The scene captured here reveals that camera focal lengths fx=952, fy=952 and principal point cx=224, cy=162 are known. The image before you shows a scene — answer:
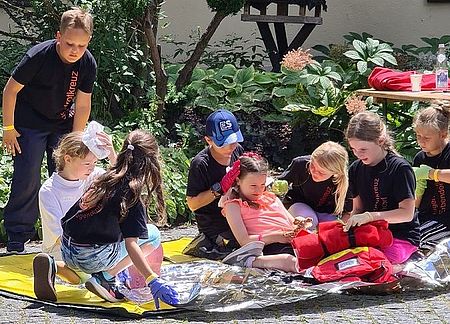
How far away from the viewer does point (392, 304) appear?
203 inches

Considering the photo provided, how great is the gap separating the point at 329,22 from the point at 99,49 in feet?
12.1

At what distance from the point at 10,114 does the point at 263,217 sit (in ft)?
6.06

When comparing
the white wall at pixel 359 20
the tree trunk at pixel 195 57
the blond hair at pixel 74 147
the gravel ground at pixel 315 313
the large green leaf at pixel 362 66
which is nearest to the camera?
the gravel ground at pixel 315 313

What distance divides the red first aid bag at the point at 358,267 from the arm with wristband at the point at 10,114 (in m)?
2.30

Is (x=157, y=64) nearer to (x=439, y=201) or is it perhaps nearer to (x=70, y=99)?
(x=70, y=99)

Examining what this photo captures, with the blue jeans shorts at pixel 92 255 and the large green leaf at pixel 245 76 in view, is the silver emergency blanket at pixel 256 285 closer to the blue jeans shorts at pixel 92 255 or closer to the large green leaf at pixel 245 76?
the blue jeans shorts at pixel 92 255

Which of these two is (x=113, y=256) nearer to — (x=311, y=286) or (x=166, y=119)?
(x=311, y=286)

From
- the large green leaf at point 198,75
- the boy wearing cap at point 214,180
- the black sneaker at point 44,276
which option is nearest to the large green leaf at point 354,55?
the large green leaf at point 198,75

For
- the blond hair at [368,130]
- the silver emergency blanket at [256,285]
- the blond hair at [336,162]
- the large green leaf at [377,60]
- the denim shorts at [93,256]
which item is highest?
the large green leaf at [377,60]

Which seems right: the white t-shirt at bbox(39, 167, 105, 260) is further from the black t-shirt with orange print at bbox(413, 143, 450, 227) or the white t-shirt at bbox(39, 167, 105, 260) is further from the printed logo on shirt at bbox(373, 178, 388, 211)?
the black t-shirt with orange print at bbox(413, 143, 450, 227)

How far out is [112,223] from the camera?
203 inches

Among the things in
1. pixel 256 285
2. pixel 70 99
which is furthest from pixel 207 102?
pixel 256 285

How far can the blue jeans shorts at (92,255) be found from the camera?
17.1ft

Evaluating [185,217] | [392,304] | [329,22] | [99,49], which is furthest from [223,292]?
[329,22]
